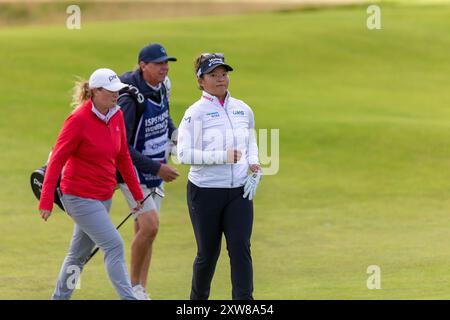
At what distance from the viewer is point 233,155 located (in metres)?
9.22

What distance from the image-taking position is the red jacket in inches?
361

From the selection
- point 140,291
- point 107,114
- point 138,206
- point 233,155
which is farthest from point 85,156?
point 140,291

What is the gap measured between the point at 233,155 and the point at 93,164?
1.20 m

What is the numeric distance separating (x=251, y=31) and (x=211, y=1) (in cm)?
1127

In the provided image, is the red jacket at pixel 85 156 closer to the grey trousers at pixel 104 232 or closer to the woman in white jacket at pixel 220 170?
the grey trousers at pixel 104 232

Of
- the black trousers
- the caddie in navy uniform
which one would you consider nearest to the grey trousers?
the black trousers

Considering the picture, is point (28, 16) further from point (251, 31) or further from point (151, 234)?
point (151, 234)

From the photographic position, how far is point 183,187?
18719 millimetres

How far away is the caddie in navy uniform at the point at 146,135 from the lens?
10459 millimetres

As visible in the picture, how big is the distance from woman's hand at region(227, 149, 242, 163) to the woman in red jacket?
101 centimetres

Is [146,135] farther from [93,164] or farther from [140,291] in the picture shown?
[140,291]

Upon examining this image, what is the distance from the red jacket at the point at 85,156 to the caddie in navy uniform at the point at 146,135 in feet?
2.77

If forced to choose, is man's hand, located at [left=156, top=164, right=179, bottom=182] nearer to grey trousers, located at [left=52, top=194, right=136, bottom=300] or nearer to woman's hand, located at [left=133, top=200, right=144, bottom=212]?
woman's hand, located at [left=133, top=200, right=144, bottom=212]
